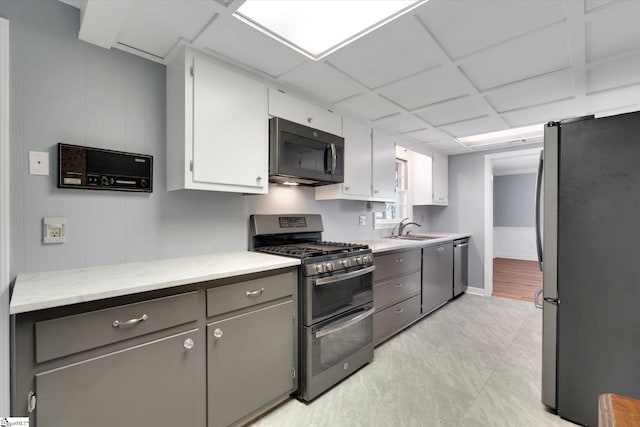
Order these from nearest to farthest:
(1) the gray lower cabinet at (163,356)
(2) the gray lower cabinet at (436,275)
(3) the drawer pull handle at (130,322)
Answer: (1) the gray lower cabinet at (163,356)
(3) the drawer pull handle at (130,322)
(2) the gray lower cabinet at (436,275)

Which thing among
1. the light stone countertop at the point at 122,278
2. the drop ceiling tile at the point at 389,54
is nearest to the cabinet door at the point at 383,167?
the drop ceiling tile at the point at 389,54

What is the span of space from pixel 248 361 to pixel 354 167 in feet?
6.49

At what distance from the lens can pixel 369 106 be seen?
107 inches

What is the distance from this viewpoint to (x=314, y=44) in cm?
184

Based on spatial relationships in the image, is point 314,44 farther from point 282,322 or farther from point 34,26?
point 282,322

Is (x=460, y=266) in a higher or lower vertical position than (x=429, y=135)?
lower

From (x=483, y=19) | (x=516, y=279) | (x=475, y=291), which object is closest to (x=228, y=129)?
(x=483, y=19)

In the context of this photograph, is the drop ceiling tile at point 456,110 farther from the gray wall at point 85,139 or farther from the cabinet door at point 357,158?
the gray wall at point 85,139

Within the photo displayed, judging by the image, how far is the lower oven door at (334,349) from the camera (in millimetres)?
1900

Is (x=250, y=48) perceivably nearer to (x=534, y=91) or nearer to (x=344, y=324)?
(x=344, y=324)

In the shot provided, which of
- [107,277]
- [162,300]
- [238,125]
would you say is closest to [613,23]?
[238,125]

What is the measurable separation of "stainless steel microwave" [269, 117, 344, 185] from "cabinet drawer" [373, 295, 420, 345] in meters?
1.34

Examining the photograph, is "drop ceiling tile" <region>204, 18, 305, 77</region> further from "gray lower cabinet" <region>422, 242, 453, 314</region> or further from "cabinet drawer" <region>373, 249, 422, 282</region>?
"gray lower cabinet" <region>422, 242, 453, 314</region>

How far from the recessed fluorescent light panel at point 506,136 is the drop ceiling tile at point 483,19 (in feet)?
7.59
